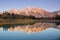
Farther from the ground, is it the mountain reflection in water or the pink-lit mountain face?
the pink-lit mountain face

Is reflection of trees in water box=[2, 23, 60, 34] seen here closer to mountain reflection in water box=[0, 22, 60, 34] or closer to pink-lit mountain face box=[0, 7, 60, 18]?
mountain reflection in water box=[0, 22, 60, 34]

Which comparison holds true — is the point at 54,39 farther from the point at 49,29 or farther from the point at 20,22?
→ the point at 20,22

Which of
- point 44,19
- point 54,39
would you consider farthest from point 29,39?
point 44,19

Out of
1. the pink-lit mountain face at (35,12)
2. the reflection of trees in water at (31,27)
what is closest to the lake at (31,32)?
the reflection of trees in water at (31,27)

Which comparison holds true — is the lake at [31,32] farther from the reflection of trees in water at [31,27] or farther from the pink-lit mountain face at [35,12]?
the pink-lit mountain face at [35,12]

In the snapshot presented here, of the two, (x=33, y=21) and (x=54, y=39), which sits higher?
(x=33, y=21)

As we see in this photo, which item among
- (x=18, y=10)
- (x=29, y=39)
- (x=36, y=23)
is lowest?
(x=29, y=39)

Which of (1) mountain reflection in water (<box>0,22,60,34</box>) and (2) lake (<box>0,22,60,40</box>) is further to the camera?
(1) mountain reflection in water (<box>0,22,60,34</box>)

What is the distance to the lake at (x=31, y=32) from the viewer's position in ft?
17.6

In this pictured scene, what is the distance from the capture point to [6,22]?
6.21 meters

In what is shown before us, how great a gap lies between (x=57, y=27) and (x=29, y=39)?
1.72m

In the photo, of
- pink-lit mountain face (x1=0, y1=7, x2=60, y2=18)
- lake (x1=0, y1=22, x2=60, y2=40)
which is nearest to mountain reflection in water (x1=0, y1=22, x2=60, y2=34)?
lake (x1=0, y1=22, x2=60, y2=40)

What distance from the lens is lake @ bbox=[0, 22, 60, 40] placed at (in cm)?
536

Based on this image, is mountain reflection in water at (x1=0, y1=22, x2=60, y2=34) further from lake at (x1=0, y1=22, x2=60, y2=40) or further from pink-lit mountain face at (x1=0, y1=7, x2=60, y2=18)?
pink-lit mountain face at (x1=0, y1=7, x2=60, y2=18)
